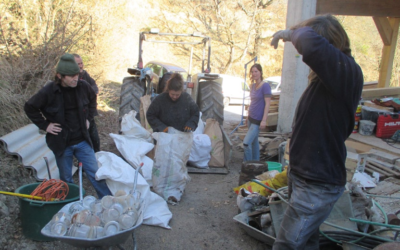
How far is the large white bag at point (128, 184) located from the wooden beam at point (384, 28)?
8.14m

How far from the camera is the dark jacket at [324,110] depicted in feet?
5.45

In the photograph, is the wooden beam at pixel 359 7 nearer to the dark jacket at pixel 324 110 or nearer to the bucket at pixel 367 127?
the bucket at pixel 367 127

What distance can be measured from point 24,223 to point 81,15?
730 centimetres

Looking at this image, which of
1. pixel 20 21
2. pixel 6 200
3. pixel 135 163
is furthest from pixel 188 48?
pixel 6 200

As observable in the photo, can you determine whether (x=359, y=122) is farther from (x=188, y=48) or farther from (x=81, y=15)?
(x=188, y=48)

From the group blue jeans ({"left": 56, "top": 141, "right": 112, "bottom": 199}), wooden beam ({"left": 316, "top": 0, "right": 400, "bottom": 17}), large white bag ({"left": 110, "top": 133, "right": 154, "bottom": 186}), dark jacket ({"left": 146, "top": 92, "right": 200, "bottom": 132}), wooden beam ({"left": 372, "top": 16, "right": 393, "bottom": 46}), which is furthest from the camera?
wooden beam ({"left": 372, "top": 16, "right": 393, "bottom": 46})

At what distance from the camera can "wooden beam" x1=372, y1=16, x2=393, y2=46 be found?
8875 millimetres

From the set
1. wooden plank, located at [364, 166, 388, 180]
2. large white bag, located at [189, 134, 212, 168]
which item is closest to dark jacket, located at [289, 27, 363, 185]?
wooden plank, located at [364, 166, 388, 180]

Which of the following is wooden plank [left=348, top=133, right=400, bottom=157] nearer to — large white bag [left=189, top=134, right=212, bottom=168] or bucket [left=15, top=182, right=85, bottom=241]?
large white bag [left=189, top=134, right=212, bottom=168]

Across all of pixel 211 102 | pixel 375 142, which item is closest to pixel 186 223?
pixel 211 102

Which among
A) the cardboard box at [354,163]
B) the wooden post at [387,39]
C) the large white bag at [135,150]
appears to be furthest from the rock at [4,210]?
the wooden post at [387,39]

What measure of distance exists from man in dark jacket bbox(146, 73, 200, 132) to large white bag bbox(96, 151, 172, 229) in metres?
0.89

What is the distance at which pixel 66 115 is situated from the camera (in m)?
3.19

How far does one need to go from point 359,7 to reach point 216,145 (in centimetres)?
450
